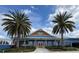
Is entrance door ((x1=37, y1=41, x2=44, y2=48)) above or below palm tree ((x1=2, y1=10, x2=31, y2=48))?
below

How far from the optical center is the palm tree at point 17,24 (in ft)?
9.02

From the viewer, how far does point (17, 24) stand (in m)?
2.76

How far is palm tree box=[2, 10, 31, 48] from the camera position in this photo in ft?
9.02

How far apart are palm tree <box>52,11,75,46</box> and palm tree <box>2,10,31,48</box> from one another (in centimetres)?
40

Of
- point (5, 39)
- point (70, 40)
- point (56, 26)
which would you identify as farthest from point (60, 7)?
point (5, 39)

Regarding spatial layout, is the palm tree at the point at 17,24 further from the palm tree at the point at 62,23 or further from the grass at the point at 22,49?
the palm tree at the point at 62,23

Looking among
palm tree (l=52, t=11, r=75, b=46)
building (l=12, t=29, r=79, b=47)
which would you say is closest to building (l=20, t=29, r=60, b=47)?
building (l=12, t=29, r=79, b=47)

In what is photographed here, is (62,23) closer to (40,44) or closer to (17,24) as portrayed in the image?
(40,44)

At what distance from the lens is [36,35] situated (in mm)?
2789

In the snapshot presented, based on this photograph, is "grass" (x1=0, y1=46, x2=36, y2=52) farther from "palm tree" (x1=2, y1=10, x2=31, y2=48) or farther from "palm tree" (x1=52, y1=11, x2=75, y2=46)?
"palm tree" (x1=52, y1=11, x2=75, y2=46)

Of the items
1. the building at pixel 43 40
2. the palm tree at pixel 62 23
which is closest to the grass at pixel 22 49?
the building at pixel 43 40
